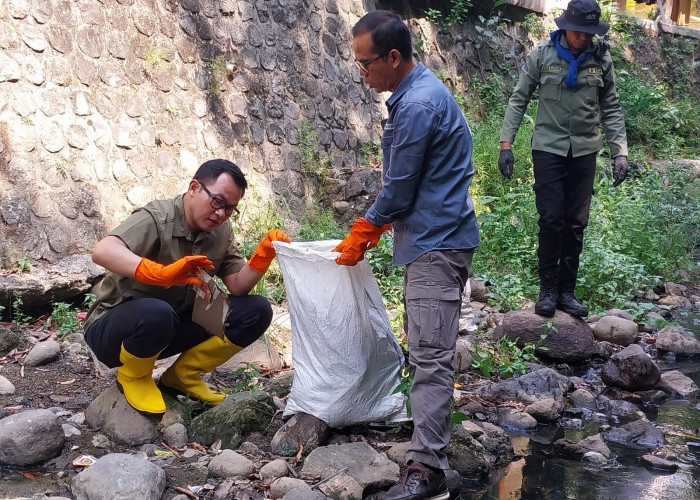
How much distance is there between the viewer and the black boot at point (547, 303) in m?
5.02

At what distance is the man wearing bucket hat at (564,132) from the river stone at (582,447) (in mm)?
1527

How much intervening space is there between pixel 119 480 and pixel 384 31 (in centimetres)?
188

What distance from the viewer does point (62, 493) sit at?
9.38 feet

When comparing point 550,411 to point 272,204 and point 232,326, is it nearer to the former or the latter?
point 232,326

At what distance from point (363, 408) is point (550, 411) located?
110 centimetres

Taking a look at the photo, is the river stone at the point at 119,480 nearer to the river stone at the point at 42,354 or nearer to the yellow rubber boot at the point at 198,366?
the yellow rubber boot at the point at 198,366

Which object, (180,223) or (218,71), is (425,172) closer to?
(180,223)

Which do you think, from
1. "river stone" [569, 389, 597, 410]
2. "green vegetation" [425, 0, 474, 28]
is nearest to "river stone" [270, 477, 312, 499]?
"river stone" [569, 389, 597, 410]

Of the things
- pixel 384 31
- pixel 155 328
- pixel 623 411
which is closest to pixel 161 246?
pixel 155 328

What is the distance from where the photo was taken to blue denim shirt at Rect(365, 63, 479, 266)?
286 cm

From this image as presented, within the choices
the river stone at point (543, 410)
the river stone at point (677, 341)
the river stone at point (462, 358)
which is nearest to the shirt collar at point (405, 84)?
the river stone at point (543, 410)

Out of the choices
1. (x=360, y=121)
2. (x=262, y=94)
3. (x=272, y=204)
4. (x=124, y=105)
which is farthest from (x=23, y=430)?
(x=360, y=121)

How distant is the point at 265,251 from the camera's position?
347 centimetres

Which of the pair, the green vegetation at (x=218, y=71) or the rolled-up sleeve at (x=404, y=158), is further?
the green vegetation at (x=218, y=71)
